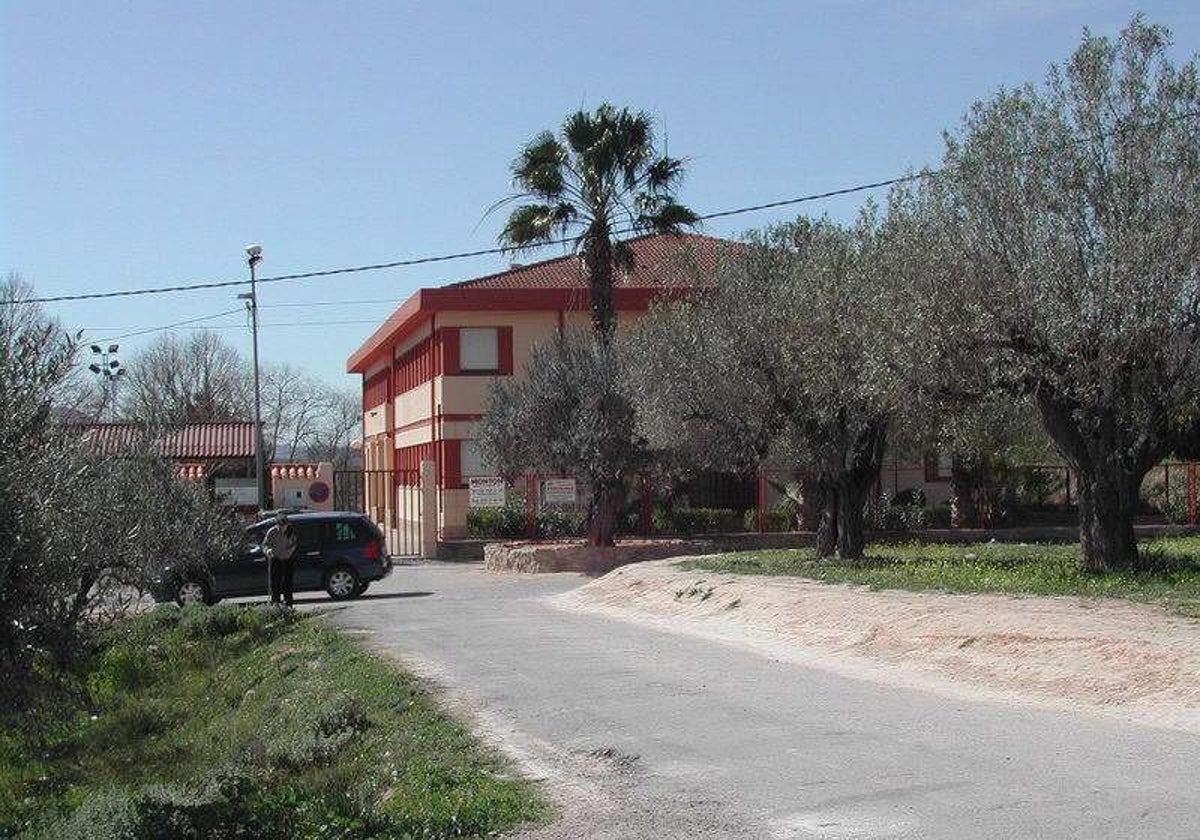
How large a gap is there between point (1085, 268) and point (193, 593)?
58.0 ft

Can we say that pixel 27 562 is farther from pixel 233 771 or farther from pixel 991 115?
pixel 991 115

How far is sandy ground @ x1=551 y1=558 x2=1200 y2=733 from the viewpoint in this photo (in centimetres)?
1180

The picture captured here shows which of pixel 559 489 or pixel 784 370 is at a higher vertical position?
pixel 784 370

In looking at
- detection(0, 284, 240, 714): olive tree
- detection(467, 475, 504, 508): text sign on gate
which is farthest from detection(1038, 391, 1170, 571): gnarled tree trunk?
detection(467, 475, 504, 508): text sign on gate

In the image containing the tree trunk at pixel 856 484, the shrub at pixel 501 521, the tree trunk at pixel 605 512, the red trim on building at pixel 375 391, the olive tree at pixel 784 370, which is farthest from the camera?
the red trim on building at pixel 375 391

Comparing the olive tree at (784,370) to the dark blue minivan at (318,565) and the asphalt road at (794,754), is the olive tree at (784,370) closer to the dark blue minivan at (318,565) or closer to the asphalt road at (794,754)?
the dark blue minivan at (318,565)

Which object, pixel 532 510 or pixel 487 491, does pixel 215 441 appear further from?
pixel 487 491

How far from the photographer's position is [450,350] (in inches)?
1630

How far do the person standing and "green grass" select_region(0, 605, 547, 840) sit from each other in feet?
4.24

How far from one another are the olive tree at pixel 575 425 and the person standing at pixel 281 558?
7.46m

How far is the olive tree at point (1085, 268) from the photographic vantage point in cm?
1720

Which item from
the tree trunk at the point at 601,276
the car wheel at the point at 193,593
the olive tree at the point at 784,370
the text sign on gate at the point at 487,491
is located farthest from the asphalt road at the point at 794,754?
the tree trunk at the point at 601,276

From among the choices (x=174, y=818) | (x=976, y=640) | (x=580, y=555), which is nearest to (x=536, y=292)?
(x=580, y=555)

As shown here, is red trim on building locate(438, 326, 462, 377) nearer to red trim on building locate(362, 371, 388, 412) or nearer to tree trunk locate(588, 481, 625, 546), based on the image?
tree trunk locate(588, 481, 625, 546)
